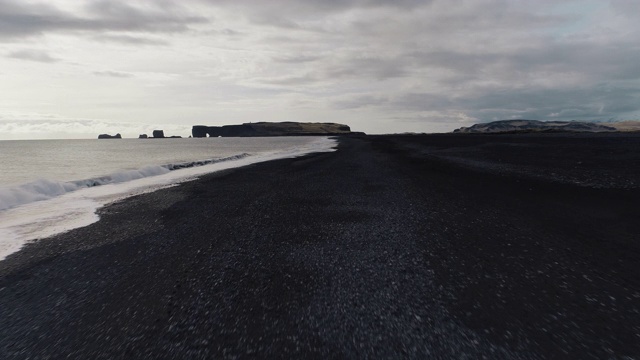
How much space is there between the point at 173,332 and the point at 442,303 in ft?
12.7

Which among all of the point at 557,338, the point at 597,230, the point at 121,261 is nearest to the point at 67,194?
the point at 121,261

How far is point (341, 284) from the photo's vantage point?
5645 mm

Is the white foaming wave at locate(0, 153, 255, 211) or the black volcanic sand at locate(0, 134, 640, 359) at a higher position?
the black volcanic sand at locate(0, 134, 640, 359)

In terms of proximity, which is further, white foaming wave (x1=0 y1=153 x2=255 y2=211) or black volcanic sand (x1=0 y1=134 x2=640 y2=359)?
white foaming wave (x1=0 y1=153 x2=255 y2=211)

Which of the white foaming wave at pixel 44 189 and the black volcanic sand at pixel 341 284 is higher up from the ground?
the black volcanic sand at pixel 341 284

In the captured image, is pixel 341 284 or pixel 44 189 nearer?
pixel 341 284

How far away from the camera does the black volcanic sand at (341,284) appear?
4.07 metres

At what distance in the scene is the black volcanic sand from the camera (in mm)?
4070

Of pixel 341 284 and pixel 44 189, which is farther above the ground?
pixel 341 284

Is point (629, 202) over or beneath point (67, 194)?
over

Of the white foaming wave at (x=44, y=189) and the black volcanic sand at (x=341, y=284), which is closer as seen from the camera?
the black volcanic sand at (x=341, y=284)

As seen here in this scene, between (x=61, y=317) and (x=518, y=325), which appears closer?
(x=518, y=325)

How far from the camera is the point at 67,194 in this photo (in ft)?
59.9

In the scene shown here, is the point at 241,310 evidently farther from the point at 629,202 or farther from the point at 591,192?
the point at 591,192
